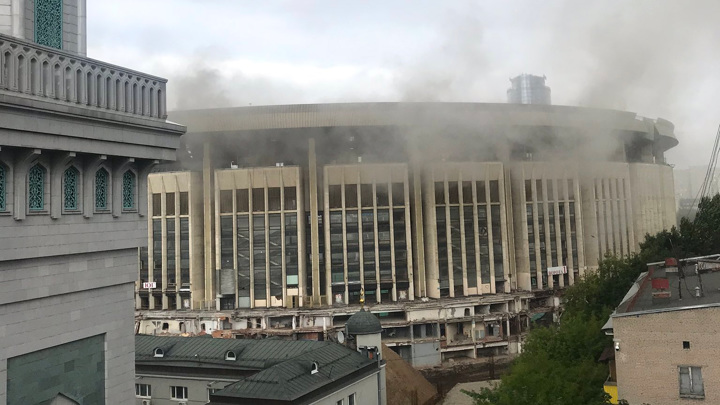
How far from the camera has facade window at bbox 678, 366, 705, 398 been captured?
1603cm

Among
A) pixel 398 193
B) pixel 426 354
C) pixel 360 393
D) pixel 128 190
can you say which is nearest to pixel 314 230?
pixel 398 193

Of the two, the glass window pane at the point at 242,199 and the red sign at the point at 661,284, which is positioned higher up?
the glass window pane at the point at 242,199

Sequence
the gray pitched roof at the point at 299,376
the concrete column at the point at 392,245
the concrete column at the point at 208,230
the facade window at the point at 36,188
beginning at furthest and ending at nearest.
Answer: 1. the concrete column at the point at 208,230
2. the concrete column at the point at 392,245
3. the gray pitched roof at the point at 299,376
4. the facade window at the point at 36,188

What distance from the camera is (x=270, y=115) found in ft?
156

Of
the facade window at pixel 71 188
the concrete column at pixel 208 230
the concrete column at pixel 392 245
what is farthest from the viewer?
the concrete column at pixel 208 230

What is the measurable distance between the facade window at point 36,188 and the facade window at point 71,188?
1.30ft

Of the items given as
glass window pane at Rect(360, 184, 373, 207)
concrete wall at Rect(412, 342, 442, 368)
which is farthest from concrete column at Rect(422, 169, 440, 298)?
concrete wall at Rect(412, 342, 442, 368)

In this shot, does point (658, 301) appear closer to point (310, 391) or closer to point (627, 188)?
point (310, 391)

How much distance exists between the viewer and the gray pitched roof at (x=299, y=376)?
54.7 ft

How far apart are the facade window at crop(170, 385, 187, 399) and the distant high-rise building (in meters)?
40.2

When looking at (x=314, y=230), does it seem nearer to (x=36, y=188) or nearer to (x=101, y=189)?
(x=101, y=189)

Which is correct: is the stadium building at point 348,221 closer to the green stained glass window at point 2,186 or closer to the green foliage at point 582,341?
the green foliage at point 582,341

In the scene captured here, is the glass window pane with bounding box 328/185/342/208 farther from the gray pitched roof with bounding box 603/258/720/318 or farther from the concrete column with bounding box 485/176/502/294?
the gray pitched roof with bounding box 603/258/720/318

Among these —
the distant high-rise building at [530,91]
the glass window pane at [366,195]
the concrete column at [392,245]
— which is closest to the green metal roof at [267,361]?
the concrete column at [392,245]
